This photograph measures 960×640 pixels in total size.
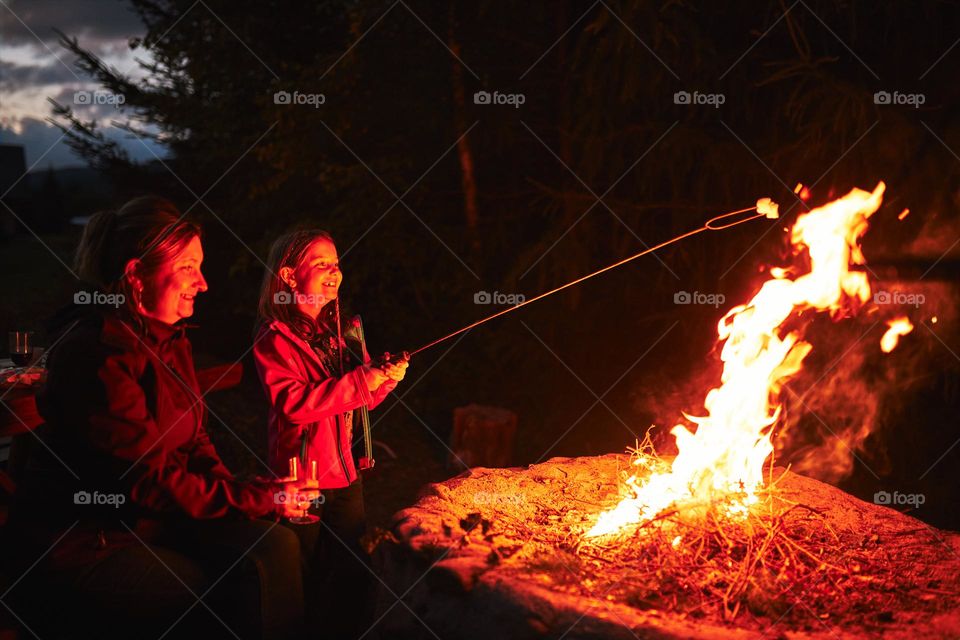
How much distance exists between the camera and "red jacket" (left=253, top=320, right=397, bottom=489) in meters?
3.70

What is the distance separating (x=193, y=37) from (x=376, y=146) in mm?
2105

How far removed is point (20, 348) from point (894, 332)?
227 inches

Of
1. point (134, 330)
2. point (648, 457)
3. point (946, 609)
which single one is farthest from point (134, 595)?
Result: point (946, 609)

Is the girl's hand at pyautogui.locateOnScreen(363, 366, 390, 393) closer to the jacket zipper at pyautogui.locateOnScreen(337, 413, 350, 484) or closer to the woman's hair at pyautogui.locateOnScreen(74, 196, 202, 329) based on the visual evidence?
the jacket zipper at pyautogui.locateOnScreen(337, 413, 350, 484)

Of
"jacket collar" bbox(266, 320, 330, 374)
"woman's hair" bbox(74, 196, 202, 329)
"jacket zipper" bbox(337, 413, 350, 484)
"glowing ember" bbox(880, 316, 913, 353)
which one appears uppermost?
"glowing ember" bbox(880, 316, 913, 353)

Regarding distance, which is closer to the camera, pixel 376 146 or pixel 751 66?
pixel 751 66

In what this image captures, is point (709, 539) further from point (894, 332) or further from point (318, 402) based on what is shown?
point (894, 332)

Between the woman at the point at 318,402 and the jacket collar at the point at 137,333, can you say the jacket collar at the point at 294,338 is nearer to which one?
the woman at the point at 318,402

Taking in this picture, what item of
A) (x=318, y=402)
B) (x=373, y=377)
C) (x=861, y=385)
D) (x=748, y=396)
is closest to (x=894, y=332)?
(x=861, y=385)

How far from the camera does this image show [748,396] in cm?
402

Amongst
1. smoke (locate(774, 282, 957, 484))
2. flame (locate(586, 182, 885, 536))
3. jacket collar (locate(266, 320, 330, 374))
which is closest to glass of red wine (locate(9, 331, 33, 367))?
jacket collar (locate(266, 320, 330, 374))

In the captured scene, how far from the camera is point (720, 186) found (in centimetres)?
717

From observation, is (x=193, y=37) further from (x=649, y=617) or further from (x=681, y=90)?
(x=649, y=617)

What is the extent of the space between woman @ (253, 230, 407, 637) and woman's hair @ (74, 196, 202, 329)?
2.69 feet
